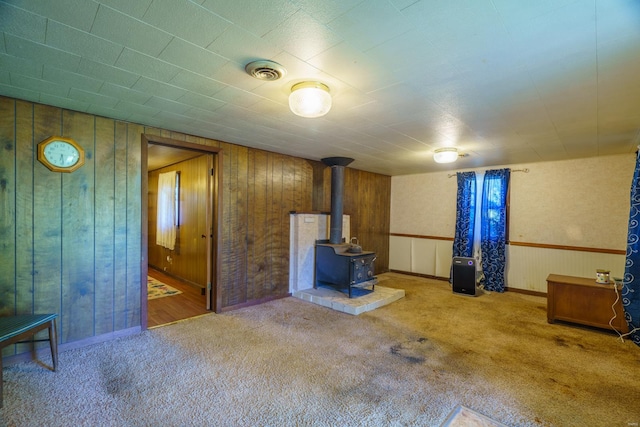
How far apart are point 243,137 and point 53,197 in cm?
185

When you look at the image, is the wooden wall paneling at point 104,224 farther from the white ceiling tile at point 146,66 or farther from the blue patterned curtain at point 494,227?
the blue patterned curtain at point 494,227

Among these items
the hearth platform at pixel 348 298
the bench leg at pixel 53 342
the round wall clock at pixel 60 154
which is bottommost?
the hearth platform at pixel 348 298

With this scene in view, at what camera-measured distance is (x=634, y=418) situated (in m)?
1.83

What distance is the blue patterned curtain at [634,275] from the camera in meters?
2.99

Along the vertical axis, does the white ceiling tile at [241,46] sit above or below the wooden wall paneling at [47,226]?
above

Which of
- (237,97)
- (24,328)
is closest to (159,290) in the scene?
(24,328)

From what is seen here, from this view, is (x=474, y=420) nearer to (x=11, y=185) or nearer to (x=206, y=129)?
(x=206, y=129)

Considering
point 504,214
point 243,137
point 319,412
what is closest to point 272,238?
point 243,137

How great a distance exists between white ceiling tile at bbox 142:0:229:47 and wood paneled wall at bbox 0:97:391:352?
1914 millimetres

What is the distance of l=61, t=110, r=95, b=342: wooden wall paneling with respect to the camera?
264 centimetres

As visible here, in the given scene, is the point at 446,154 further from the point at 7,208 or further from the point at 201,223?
the point at 7,208

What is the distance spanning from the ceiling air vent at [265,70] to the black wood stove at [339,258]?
279 cm

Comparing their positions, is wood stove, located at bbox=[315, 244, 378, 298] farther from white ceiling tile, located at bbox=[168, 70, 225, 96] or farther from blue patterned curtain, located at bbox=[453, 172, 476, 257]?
white ceiling tile, located at bbox=[168, 70, 225, 96]

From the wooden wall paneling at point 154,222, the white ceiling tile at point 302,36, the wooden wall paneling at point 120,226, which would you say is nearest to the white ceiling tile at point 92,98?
the wooden wall paneling at point 120,226
